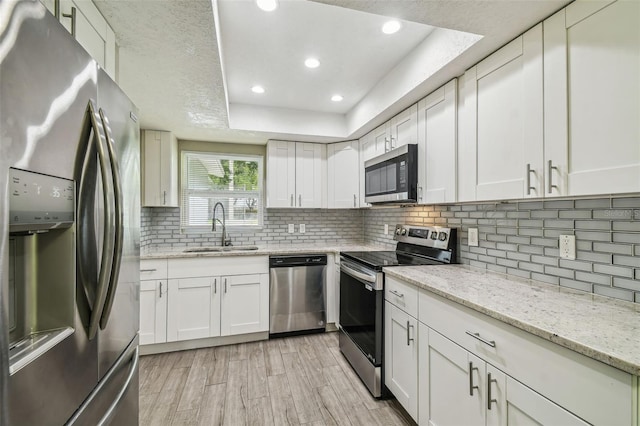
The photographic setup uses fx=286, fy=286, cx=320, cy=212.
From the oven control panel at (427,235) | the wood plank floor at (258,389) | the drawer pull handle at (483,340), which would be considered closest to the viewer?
the drawer pull handle at (483,340)

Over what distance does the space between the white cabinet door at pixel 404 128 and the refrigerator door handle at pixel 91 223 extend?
2039 mm

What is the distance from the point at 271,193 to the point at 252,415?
85.0 inches

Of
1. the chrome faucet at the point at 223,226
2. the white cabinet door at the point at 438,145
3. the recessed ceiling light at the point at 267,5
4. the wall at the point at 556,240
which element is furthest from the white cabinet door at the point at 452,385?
the chrome faucet at the point at 223,226

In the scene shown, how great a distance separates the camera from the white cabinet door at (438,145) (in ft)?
6.18

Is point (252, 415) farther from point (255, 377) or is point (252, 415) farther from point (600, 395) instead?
point (600, 395)

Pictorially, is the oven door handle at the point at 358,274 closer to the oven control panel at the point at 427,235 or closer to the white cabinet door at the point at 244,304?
the oven control panel at the point at 427,235

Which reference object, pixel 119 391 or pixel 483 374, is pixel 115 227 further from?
pixel 483 374

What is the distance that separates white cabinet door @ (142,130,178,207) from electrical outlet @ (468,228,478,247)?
2.91 m

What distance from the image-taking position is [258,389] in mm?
2141

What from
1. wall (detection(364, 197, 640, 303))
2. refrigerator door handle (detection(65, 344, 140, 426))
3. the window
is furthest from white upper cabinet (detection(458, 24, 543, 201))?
the window

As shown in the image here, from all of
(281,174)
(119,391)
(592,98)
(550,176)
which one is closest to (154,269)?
(281,174)

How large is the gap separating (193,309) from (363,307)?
1.64m

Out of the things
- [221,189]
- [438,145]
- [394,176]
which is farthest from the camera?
[221,189]

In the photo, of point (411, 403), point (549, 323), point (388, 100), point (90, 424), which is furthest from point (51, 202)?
point (388, 100)
